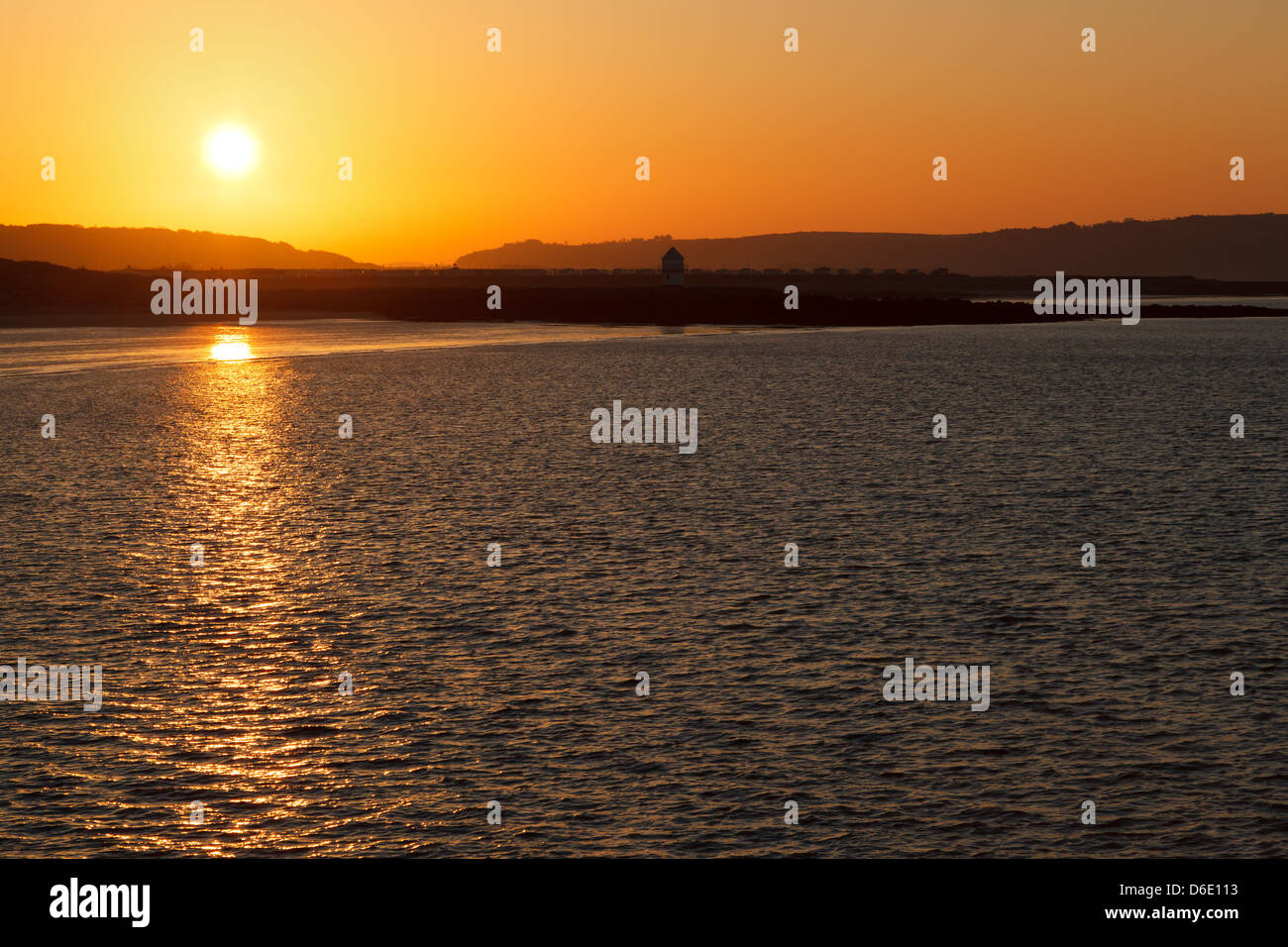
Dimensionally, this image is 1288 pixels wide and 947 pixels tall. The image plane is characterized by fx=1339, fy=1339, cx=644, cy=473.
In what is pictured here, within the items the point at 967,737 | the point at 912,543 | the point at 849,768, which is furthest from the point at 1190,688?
the point at 912,543

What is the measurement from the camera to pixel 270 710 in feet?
60.2

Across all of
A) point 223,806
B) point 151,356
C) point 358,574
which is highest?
point 151,356

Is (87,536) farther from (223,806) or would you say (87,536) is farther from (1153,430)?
(1153,430)

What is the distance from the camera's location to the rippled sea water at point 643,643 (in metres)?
14.9

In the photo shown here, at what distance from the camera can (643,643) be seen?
21750 millimetres

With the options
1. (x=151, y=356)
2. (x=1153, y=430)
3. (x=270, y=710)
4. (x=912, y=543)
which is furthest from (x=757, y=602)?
(x=151, y=356)

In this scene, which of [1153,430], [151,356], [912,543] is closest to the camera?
[912,543]

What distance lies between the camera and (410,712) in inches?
721

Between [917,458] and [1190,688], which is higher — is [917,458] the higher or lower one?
the higher one

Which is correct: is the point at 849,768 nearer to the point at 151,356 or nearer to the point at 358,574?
the point at 358,574

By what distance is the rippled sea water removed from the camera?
14945mm

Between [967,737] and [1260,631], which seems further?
[1260,631]
